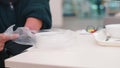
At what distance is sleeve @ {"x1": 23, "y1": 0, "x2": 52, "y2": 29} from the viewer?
77cm

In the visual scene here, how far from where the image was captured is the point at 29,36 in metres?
0.64

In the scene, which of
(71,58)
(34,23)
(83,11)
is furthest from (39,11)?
(83,11)

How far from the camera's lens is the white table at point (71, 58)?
1.53 ft

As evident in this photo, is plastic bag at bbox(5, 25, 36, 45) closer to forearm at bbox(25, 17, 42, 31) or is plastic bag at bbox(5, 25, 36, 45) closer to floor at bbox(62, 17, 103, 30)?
forearm at bbox(25, 17, 42, 31)

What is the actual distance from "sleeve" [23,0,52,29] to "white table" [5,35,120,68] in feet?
0.67

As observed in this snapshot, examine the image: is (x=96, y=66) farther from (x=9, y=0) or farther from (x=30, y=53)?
(x=9, y=0)

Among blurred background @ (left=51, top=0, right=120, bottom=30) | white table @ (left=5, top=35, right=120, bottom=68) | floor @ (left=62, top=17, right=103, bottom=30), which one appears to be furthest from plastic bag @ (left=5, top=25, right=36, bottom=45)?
blurred background @ (left=51, top=0, right=120, bottom=30)

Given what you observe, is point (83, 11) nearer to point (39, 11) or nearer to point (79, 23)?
point (79, 23)

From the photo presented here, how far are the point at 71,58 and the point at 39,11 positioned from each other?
1.02ft

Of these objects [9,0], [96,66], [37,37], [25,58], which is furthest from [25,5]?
[96,66]

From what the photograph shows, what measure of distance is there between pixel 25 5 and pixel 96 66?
1.48 feet

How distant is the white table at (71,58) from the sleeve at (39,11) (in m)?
0.20

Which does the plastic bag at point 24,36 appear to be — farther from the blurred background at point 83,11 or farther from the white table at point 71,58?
the blurred background at point 83,11

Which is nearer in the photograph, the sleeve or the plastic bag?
the plastic bag
